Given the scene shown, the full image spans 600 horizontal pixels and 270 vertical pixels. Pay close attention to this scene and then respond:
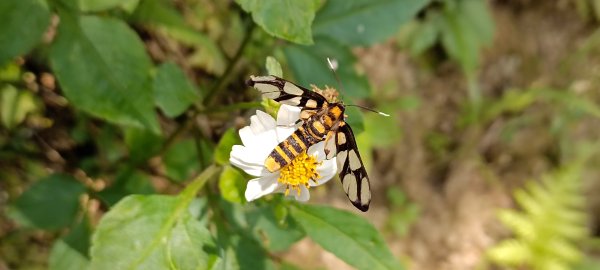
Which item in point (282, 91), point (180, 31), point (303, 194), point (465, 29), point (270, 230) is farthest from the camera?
point (465, 29)

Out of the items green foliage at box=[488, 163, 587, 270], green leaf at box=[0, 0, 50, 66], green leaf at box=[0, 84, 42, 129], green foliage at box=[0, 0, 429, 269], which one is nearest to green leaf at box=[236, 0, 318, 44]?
green foliage at box=[0, 0, 429, 269]

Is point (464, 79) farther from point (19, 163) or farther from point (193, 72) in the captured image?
point (19, 163)

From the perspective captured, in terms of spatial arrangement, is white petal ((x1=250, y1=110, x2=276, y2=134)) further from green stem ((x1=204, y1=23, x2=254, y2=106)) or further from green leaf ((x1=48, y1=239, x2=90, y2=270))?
green leaf ((x1=48, y1=239, x2=90, y2=270))

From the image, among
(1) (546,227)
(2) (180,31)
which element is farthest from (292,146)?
(1) (546,227)

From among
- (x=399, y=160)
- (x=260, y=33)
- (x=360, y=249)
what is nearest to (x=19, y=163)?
(x=260, y=33)

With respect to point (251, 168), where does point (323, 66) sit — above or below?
above

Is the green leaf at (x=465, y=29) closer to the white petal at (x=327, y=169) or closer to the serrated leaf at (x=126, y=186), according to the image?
the serrated leaf at (x=126, y=186)

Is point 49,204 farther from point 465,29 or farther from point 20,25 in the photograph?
point 465,29
